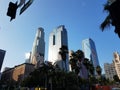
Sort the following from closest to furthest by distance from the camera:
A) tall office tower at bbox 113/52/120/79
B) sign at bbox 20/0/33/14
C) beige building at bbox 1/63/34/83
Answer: sign at bbox 20/0/33/14 < beige building at bbox 1/63/34/83 < tall office tower at bbox 113/52/120/79

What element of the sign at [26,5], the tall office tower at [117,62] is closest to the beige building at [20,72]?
the tall office tower at [117,62]

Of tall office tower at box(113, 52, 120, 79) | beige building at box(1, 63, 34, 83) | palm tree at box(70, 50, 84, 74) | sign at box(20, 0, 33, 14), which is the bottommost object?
sign at box(20, 0, 33, 14)

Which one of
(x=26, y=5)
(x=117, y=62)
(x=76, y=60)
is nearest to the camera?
(x=26, y=5)

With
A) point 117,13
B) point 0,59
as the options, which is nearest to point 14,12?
point 117,13

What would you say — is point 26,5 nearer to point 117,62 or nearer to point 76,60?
point 76,60

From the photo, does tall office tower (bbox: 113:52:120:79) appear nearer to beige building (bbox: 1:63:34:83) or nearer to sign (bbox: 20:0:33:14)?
beige building (bbox: 1:63:34:83)

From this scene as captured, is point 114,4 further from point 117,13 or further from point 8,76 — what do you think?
point 8,76

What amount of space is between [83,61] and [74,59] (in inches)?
326

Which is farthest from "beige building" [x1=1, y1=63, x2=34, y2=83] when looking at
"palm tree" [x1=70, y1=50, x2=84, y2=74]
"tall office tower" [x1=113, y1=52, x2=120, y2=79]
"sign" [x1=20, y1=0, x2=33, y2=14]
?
"sign" [x1=20, y1=0, x2=33, y2=14]

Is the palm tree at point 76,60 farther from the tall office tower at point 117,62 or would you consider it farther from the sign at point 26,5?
the tall office tower at point 117,62

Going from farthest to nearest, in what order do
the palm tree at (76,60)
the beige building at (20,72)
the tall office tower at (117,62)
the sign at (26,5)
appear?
the tall office tower at (117,62) < the beige building at (20,72) < the palm tree at (76,60) < the sign at (26,5)

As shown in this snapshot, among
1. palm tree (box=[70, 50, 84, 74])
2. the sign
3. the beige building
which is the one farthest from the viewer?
the beige building

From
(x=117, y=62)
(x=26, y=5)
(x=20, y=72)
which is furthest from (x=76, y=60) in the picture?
(x=117, y=62)

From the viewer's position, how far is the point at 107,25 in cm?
1540
